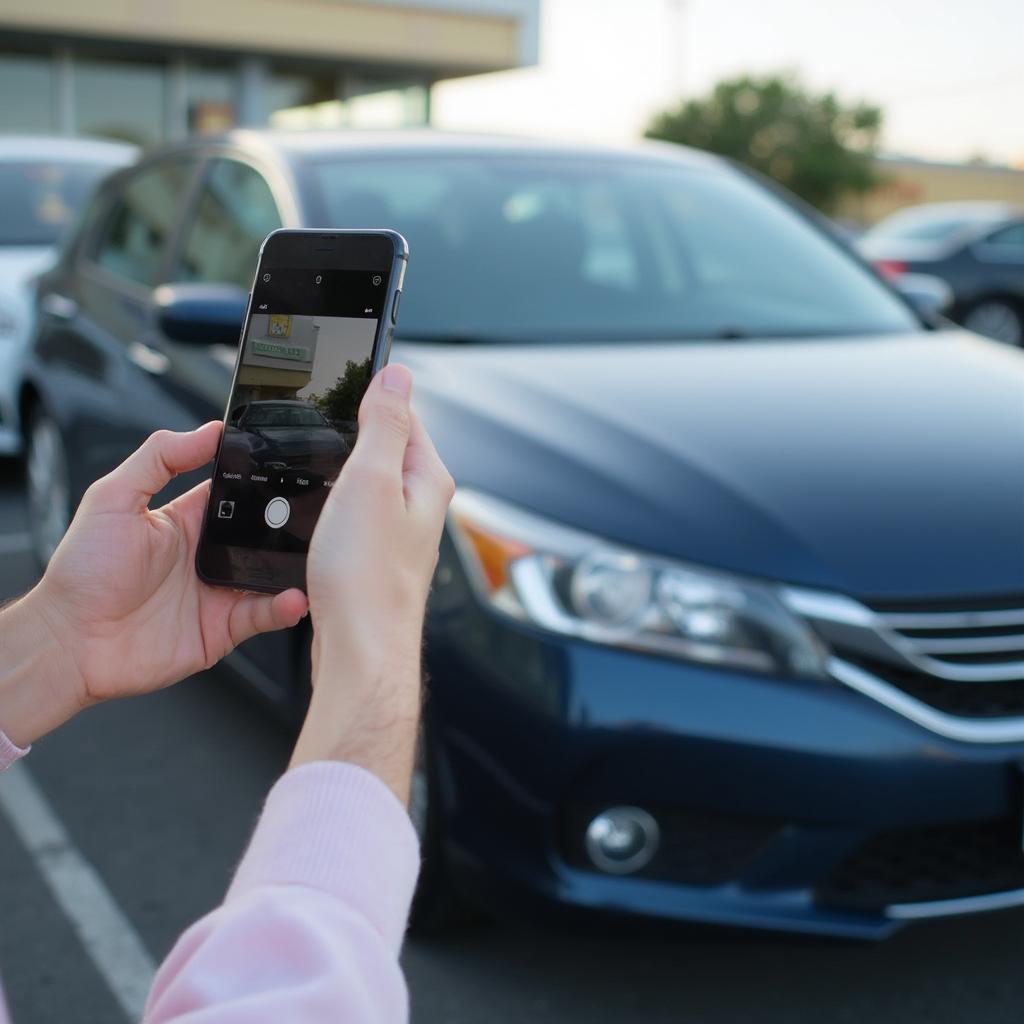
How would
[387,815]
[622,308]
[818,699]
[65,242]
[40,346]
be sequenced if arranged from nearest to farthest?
[387,815], [818,699], [622,308], [40,346], [65,242]

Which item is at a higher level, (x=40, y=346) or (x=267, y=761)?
(x=40, y=346)

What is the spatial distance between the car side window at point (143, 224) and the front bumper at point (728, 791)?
2116 mm

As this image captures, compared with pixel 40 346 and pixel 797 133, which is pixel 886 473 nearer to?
pixel 40 346

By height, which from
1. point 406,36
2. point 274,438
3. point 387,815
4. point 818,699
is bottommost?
point 818,699

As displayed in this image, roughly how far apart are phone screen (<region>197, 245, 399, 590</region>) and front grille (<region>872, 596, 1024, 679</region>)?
44.1 inches


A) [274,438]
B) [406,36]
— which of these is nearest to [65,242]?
[274,438]

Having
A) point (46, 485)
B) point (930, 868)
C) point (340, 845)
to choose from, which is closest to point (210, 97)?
point (46, 485)

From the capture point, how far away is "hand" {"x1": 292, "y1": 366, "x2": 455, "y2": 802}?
2.95ft

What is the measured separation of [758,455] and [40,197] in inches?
214

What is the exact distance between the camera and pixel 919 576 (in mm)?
2193

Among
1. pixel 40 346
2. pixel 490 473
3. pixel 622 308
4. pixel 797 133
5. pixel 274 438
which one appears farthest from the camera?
pixel 797 133

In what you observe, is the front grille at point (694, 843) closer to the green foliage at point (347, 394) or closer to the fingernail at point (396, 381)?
the green foliage at point (347, 394)

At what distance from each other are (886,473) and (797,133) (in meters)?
47.6

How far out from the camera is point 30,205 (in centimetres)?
688
